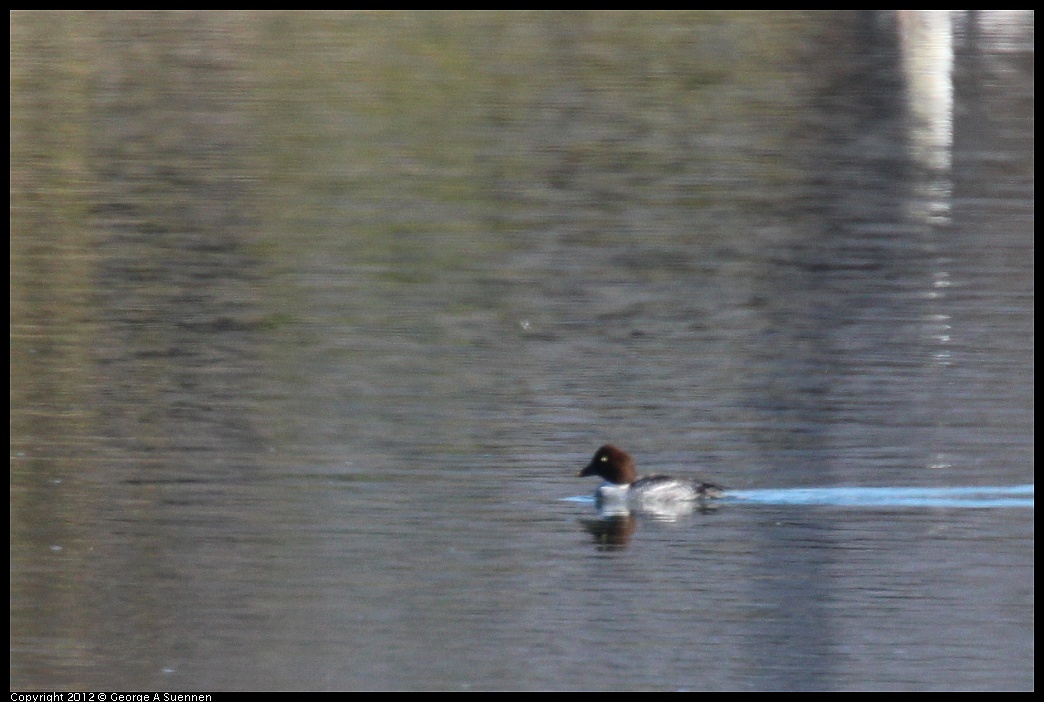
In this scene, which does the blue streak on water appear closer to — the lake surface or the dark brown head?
the lake surface

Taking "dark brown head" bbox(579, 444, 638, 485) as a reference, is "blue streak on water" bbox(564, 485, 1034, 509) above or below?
below

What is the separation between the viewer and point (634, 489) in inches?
402

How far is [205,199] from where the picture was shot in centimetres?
1819

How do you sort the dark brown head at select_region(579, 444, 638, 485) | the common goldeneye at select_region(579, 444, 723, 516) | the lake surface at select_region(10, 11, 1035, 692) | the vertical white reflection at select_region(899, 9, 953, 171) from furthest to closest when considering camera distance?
1. the vertical white reflection at select_region(899, 9, 953, 171)
2. the dark brown head at select_region(579, 444, 638, 485)
3. the common goldeneye at select_region(579, 444, 723, 516)
4. the lake surface at select_region(10, 11, 1035, 692)

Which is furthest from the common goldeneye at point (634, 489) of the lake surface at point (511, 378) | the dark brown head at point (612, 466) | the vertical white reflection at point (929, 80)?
the vertical white reflection at point (929, 80)

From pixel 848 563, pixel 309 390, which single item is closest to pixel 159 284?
pixel 309 390

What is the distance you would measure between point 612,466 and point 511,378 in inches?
84.9

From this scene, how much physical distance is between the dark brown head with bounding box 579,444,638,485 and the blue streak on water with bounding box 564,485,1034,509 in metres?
0.52

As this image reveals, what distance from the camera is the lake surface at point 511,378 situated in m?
8.45

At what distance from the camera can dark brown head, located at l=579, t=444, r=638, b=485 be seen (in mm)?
10398

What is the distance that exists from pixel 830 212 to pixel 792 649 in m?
9.91

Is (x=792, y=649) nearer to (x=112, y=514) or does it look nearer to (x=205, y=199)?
(x=112, y=514)

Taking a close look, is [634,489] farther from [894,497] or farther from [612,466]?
[894,497]

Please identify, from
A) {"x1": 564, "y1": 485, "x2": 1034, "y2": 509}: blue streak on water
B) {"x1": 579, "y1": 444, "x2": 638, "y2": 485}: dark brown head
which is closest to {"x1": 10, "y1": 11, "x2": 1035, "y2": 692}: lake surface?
{"x1": 564, "y1": 485, "x2": 1034, "y2": 509}: blue streak on water
